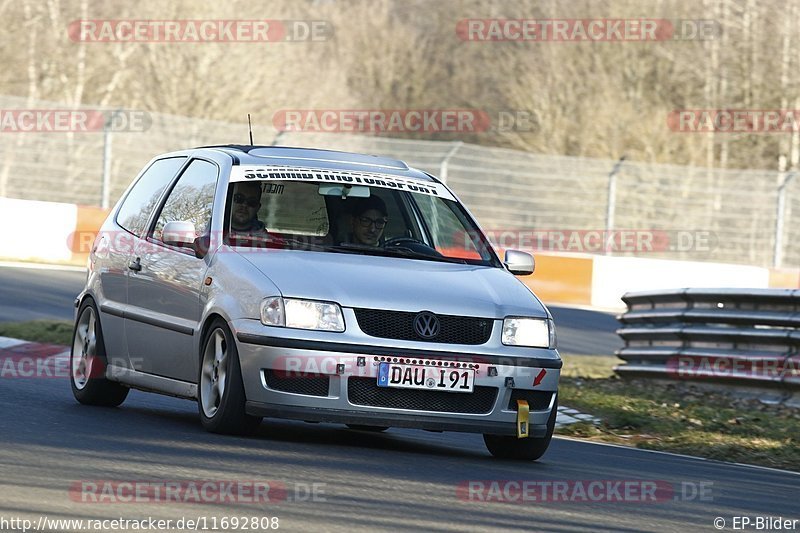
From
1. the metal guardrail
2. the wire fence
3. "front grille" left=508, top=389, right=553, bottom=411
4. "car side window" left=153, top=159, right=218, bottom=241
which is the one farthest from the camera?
the wire fence

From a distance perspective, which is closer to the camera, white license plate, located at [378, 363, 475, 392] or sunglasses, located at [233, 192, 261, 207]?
white license plate, located at [378, 363, 475, 392]

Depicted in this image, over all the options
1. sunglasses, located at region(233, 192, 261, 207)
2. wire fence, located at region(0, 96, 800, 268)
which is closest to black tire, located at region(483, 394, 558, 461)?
sunglasses, located at region(233, 192, 261, 207)

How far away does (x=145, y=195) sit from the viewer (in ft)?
33.8

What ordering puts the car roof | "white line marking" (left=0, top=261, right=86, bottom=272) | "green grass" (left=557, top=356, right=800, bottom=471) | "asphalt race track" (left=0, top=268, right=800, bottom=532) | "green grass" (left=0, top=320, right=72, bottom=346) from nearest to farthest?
"asphalt race track" (left=0, top=268, right=800, bottom=532)
the car roof
"green grass" (left=557, top=356, right=800, bottom=471)
"green grass" (left=0, top=320, right=72, bottom=346)
"white line marking" (left=0, top=261, right=86, bottom=272)

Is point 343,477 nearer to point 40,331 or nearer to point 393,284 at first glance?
point 393,284

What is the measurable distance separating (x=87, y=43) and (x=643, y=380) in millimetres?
31060

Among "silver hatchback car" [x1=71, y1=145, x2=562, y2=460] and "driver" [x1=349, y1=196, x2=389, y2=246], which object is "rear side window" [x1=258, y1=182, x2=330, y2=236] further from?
"driver" [x1=349, y1=196, x2=389, y2=246]

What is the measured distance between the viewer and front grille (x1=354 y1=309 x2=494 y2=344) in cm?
816

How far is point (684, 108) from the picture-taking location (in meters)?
47.8

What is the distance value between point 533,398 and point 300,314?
137cm

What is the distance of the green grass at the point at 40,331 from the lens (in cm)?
1438

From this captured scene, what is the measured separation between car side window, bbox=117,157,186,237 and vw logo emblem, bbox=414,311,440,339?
94.8 inches

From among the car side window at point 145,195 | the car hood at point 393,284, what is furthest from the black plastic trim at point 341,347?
the car side window at point 145,195

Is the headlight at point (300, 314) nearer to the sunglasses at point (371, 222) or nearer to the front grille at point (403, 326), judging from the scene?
the front grille at point (403, 326)
